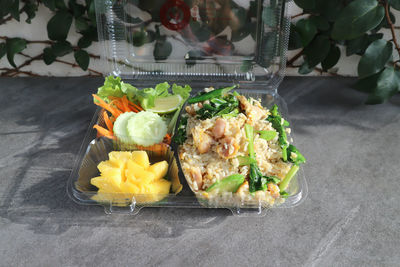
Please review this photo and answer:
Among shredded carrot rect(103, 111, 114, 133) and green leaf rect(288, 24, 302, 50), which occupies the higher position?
green leaf rect(288, 24, 302, 50)

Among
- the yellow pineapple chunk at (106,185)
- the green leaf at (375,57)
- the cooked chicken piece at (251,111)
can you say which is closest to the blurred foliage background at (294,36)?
the green leaf at (375,57)

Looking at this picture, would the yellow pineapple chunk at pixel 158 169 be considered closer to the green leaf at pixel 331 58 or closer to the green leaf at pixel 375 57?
the green leaf at pixel 375 57

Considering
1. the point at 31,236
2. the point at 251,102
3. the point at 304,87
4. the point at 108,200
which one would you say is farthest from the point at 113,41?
the point at 304,87

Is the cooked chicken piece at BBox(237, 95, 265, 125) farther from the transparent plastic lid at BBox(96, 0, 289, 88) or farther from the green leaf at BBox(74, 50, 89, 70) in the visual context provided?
the green leaf at BBox(74, 50, 89, 70)

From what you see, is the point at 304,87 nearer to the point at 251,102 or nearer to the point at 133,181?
the point at 251,102

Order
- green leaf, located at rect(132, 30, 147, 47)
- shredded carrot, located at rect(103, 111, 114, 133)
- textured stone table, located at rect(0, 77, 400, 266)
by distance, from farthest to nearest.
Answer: green leaf, located at rect(132, 30, 147, 47) < shredded carrot, located at rect(103, 111, 114, 133) < textured stone table, located at rect(0, 77, 400, 266)

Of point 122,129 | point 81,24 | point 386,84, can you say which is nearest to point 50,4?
point 81,24

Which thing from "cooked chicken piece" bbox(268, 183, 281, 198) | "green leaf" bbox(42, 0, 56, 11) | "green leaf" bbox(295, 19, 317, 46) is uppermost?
"green leaf" bbox(42, 0, 56, 11)

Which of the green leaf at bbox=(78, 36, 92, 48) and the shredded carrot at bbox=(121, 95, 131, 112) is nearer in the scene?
the shredded carrot at bbox=(121, 95, 131, 112)

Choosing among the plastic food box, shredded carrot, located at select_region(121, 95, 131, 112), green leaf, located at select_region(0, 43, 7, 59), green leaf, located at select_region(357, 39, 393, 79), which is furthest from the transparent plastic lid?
green leaf, located at select_region(0, 43, 7, 59)
